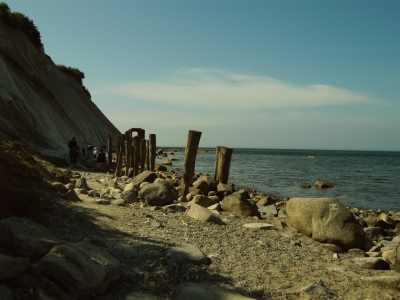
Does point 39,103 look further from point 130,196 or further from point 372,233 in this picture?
point 372,233

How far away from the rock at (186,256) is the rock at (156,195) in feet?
14.3

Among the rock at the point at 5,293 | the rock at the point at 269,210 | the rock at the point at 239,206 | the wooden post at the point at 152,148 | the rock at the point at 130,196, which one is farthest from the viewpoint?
the wooden post at the point at 152,148

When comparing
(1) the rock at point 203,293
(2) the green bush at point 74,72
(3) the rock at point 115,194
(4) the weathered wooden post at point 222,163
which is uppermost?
(2) the green bush at point 74,72

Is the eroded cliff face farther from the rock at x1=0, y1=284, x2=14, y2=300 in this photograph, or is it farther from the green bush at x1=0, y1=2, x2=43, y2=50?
the rock at x1=0, y1=284, x2=14, y2=300

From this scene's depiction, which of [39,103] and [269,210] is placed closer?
[269,210]

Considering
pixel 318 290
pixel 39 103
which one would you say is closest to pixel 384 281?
pixel 318 290

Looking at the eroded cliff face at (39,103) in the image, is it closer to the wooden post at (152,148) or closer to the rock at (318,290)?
the wooden post at (152,148)

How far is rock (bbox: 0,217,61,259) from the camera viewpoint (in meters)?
4.32

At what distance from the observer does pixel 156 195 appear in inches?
391

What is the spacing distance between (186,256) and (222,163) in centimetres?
896

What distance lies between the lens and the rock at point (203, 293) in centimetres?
414

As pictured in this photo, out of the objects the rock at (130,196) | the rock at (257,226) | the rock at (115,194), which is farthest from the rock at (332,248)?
the rock at (115,194)

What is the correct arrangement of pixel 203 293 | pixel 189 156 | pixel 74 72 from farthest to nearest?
pixel 74 72 → pixel 189 156 → pixel 203 293

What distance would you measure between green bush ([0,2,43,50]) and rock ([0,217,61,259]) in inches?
1364
